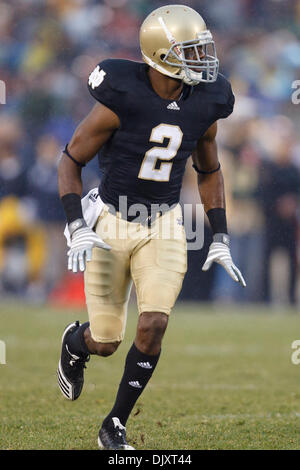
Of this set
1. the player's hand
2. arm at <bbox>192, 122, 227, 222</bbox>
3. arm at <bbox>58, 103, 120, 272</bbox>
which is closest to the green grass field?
the player's hand

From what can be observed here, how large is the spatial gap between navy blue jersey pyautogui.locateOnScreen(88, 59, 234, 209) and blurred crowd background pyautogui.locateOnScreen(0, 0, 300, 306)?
512cm

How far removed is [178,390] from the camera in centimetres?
456

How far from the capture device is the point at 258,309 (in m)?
8.53

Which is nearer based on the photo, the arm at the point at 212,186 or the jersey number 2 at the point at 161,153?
the jersey number 2 at the point at 161,153

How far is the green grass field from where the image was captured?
3.37 m

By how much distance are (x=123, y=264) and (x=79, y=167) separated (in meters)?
0.43

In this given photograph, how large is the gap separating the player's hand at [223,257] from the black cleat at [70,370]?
71cm

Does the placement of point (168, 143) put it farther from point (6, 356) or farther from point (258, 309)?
point (258, 309)

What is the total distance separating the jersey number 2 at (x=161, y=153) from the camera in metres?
3.26

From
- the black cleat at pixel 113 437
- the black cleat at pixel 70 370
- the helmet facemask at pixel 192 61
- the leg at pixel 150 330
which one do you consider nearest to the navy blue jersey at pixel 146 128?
the helmet facemask at pixel 192 61

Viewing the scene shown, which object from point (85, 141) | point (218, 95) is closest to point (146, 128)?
point (85, 141)

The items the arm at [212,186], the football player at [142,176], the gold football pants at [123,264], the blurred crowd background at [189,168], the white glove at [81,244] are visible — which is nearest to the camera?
the white glove at [81,244]

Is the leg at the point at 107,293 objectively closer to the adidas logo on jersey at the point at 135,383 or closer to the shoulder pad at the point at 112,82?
the adidas logo on jersey at the point at 135,383

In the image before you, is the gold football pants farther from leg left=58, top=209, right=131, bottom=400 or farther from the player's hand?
the player's hand
